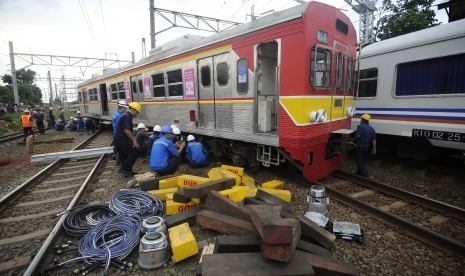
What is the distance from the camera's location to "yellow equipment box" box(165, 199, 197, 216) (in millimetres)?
4137

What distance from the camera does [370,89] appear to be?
26.3 feet

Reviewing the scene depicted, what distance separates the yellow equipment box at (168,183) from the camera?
507 centimetres

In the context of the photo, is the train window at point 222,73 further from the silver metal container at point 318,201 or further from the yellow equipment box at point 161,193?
the silver metal container at point 318,201

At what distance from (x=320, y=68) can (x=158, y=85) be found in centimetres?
571

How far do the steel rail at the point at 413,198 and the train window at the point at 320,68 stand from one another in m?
2.29

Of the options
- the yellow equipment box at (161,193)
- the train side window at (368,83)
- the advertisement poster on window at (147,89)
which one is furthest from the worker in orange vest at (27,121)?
the train side window at (368,83)

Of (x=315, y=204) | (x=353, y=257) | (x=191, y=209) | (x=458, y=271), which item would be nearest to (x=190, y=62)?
(x=191, y=209)

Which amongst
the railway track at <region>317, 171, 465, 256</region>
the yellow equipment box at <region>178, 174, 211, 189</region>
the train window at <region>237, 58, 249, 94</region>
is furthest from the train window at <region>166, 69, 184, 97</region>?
the railway track at <region>317, 171, 465, 256</region>

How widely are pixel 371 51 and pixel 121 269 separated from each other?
28.0 ft

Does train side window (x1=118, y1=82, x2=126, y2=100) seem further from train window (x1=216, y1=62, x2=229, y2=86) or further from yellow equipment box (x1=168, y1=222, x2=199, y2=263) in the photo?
yellow equipment box (x1=168, y1=222, x2=199, y2=263)

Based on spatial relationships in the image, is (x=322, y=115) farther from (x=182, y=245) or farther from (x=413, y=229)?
(x=182, y=245)

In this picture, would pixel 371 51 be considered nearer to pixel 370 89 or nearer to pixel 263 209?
pixel 370 89

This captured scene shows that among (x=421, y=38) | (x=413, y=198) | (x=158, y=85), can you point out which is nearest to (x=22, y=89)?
(x=158, y=85)

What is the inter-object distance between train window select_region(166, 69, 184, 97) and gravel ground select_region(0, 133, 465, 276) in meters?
2.38
